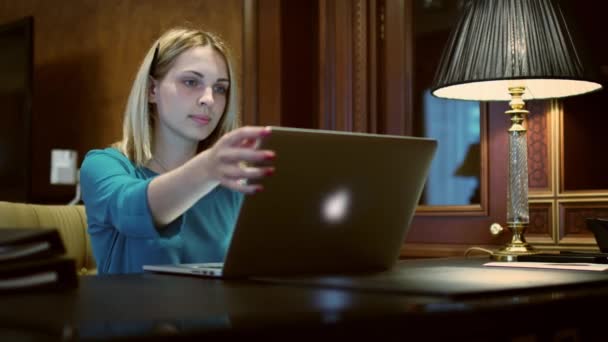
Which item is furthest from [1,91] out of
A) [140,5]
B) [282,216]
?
[282,216]

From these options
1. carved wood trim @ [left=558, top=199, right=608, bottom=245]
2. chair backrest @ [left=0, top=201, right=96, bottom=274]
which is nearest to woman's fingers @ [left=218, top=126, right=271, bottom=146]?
carved wood trim @ [left=558, top=199, right=608, bottom=245]

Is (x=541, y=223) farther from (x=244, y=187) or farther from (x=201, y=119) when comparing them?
(x=244, y=187)

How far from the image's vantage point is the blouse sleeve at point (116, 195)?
1141mm

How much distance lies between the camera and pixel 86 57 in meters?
3.96

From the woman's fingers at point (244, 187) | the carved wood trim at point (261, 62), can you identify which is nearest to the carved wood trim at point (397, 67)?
the carved wood trim at point (261, 62)

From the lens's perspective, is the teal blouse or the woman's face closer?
the teal blouse

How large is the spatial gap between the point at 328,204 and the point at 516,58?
0.85 meters

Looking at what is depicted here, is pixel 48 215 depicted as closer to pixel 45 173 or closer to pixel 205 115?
pixel 205 115

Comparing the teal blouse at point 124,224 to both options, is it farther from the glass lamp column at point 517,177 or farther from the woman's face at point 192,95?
the glass lamp column at point 517,177

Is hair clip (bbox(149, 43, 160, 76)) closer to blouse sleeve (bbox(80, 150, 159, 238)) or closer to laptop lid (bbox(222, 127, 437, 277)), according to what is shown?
blouse sleeve (bbox(80, 150, 159, 238))

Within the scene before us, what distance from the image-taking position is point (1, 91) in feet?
14.3

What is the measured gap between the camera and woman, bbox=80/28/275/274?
54.1 inches

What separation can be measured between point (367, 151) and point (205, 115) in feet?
2.04

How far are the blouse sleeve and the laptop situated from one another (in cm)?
8
